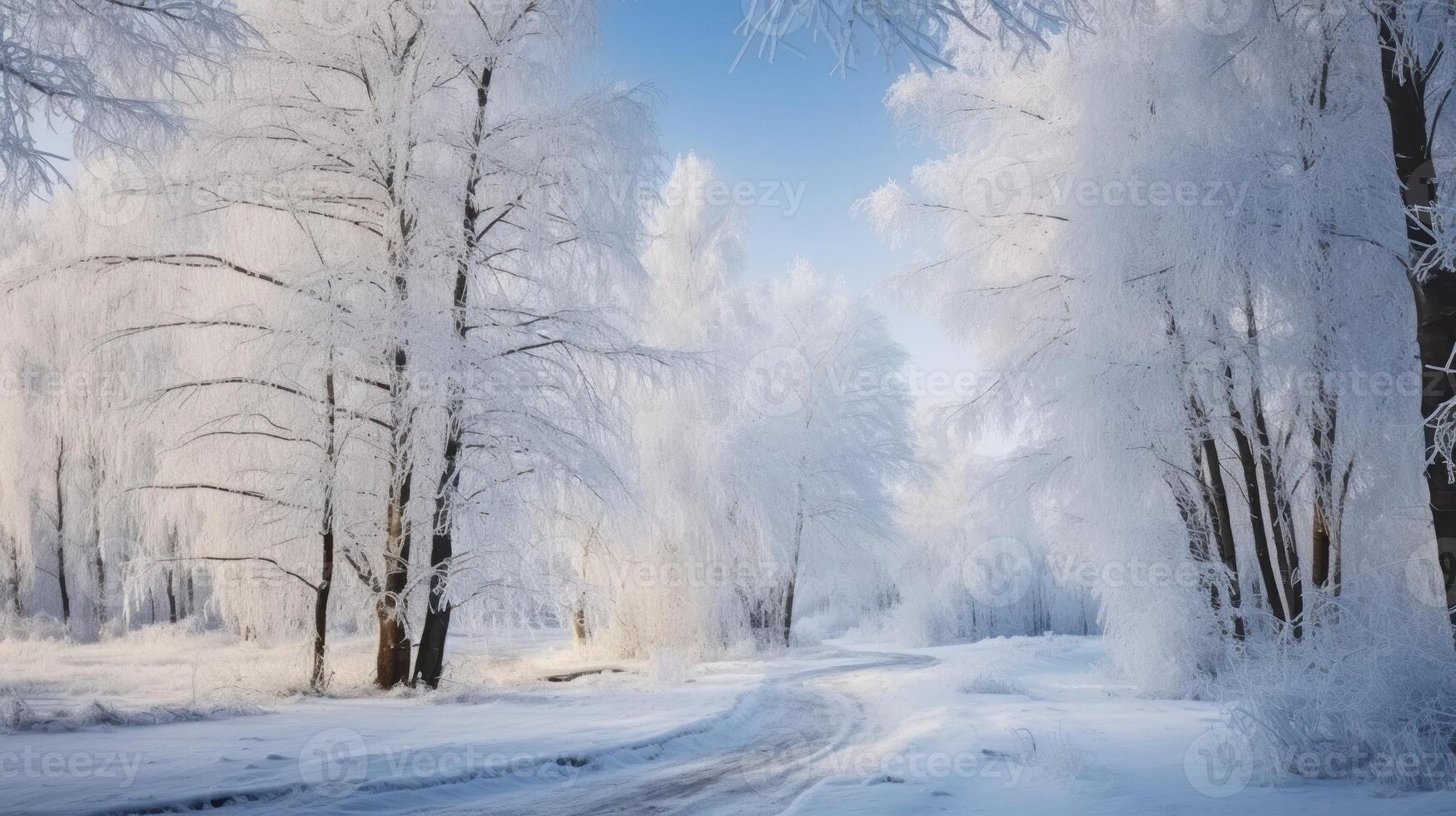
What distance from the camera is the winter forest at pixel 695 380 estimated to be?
4.45 metres

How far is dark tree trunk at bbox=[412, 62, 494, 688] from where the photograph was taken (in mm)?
8320

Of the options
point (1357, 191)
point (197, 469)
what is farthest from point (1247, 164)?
point (197, 469)

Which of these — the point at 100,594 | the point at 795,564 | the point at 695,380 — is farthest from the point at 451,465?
the point at 100,594

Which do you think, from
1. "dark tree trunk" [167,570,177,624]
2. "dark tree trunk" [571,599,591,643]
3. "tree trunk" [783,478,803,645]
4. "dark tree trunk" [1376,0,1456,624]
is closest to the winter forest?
"dark tree trunk" [1376,0,1456,624]

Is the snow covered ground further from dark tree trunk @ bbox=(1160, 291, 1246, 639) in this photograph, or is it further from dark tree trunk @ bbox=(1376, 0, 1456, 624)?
dark tree trunk @ bbox=(1376, 0, 1456, 624)

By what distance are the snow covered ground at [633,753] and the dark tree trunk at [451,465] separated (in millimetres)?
662

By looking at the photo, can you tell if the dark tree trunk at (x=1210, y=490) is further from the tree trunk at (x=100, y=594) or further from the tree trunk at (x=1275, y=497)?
the tree trunk at (x=100, y=594)

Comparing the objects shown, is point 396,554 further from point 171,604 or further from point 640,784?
point 171,604

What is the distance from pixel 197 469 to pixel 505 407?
4.16 metres

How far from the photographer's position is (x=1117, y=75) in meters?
8.44

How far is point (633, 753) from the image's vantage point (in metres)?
5.93

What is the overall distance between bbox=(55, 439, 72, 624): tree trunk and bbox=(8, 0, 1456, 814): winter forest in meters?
7.71

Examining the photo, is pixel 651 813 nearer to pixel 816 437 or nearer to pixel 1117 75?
pixel 1117 75

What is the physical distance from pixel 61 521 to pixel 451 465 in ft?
58.5
